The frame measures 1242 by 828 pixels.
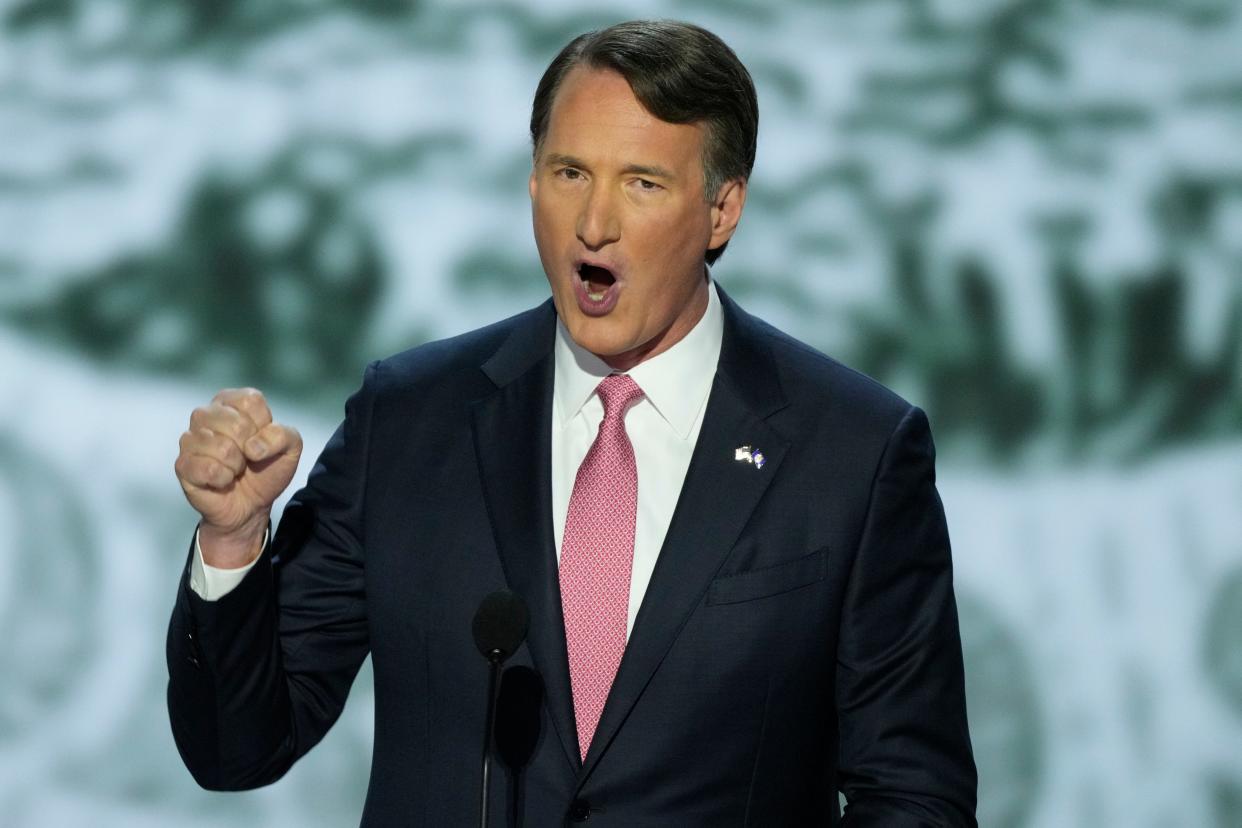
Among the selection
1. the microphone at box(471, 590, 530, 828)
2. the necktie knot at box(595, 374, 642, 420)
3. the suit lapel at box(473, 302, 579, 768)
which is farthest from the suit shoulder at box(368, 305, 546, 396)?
the microphone at box(471, 590, 530, 828)

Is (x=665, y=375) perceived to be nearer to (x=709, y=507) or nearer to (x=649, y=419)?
(x=649, y=419)

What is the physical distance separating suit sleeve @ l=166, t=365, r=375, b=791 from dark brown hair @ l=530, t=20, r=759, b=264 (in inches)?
18.5

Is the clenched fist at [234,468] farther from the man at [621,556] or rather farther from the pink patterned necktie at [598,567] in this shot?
the pink patterned necktie at [598,567]

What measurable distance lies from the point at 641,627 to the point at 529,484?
0.72ft

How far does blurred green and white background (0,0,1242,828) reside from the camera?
3223mm

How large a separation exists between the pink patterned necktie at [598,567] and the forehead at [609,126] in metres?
0.31

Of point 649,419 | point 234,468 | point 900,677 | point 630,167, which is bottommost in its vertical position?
point 900,677

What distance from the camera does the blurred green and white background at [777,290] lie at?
3.22m

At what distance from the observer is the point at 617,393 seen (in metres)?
1.97

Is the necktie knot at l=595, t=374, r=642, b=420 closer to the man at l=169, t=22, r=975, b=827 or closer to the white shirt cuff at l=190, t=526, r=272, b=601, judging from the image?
the man at l=169, t=22, r=975, b=827

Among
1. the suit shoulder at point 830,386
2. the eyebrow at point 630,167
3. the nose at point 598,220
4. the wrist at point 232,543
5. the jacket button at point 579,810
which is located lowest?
the jacket button at point 579,810

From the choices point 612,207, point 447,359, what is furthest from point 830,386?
point 447,359

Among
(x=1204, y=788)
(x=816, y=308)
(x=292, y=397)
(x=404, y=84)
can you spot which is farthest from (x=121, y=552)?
(x=1204, y=788)

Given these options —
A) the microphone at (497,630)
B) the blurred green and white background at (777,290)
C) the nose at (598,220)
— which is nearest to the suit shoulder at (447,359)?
the nose at (598,220)
